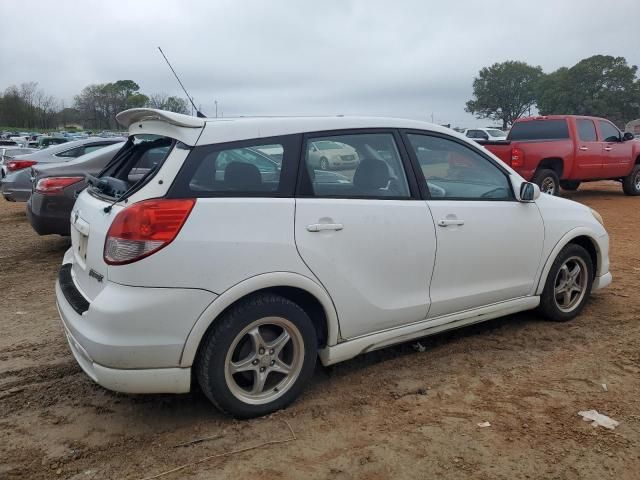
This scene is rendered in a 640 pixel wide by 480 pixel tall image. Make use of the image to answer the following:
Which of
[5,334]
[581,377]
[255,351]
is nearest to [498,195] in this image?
[581,377]

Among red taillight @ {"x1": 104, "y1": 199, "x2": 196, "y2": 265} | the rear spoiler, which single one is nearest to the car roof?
the rear spoiler

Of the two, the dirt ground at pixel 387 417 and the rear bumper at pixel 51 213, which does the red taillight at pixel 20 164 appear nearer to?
the rear bumper at pixel 51 213

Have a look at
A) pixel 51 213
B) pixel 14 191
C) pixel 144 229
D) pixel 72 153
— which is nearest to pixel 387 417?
pixel 144 229

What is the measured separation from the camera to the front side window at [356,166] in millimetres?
3256

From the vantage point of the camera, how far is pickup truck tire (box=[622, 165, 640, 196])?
13.9 meters

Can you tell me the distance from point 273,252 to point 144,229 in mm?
662

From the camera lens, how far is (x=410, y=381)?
140 inches

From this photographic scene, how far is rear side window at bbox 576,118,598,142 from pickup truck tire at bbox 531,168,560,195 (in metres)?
1.14

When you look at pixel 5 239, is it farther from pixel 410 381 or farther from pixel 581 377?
pixel 581 377

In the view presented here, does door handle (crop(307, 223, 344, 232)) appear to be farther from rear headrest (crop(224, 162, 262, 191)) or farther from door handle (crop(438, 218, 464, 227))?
door handle (crop(438, 218, 464, 227))

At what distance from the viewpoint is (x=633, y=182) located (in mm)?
14039

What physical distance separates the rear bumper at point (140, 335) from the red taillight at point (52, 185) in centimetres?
437

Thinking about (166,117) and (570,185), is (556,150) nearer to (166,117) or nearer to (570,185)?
(570,185)

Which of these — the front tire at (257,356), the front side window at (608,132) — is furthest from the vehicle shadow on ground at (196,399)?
the front side window at (608,132)
